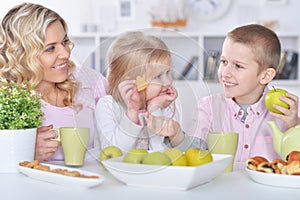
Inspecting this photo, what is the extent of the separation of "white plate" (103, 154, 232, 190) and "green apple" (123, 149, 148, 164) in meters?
0.01

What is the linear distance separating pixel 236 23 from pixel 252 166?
3238 millimetres

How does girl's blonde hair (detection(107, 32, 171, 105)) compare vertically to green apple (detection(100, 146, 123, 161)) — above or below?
above

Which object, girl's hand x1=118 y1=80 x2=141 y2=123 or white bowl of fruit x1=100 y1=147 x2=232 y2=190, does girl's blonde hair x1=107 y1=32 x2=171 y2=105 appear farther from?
white bowl of fruit x1=100 y1=147 x2=232 y2=190

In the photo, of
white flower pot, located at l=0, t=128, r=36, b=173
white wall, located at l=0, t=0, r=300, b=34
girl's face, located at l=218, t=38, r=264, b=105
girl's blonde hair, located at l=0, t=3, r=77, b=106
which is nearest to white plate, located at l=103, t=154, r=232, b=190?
white flower pot, located at l=0, t=128, r=36, b=173

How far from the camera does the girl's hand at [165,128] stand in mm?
1160

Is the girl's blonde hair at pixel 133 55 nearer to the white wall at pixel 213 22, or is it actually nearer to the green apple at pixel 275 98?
the green apple at pixel 275 98

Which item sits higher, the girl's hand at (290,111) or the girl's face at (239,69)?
the girl's face at (239,69)

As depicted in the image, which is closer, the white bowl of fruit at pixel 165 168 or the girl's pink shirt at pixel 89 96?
the white bowl of fruit at pixel 165 168

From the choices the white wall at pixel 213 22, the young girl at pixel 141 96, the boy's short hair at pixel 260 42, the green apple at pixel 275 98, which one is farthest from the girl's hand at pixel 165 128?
the white wall at pixel 213 22

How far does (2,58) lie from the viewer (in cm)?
181

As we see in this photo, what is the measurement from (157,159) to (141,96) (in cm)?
16

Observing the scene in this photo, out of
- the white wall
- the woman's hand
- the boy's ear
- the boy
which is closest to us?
the woman's hand

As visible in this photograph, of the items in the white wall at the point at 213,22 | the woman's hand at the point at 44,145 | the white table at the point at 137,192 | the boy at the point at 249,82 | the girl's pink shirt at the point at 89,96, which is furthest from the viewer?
the white wall at the point at 213,22

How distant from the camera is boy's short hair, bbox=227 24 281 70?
6.21ft
